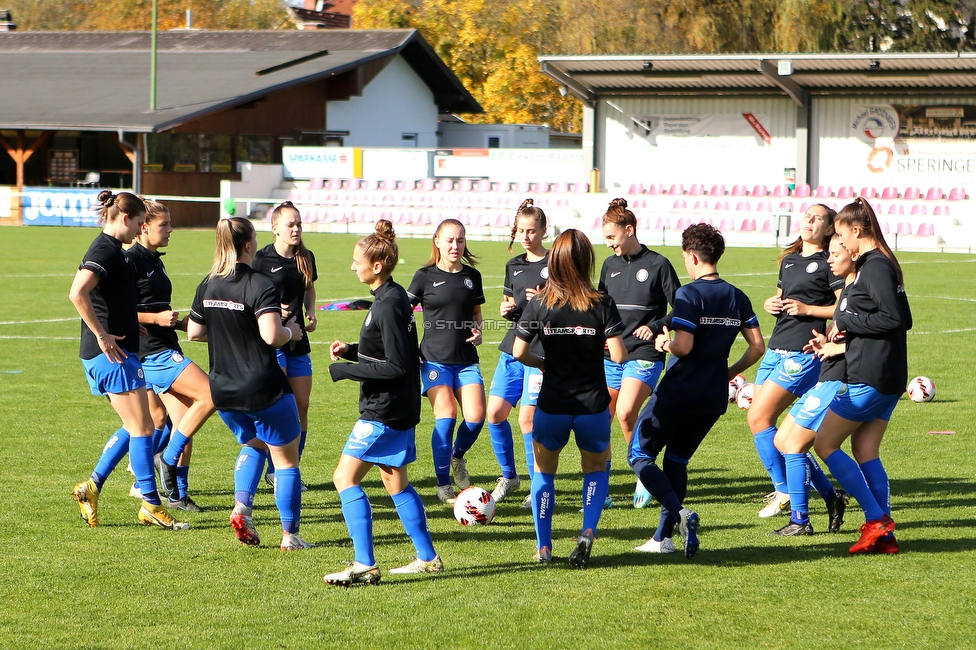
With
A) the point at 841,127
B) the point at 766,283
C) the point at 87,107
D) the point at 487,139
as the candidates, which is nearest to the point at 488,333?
the point at 766,283

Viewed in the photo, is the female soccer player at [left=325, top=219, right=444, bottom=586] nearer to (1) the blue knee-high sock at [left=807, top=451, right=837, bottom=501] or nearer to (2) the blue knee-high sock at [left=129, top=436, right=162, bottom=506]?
(2) the blue knee-high sock at [left=129, top=436, right=162, bottom=506]

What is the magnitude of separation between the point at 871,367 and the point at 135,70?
48.6 m

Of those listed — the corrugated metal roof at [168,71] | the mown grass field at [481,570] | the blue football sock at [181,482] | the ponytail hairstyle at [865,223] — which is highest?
the corrugated metal roof at [168,71]

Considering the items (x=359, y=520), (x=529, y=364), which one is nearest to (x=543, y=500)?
(x=529, y=364)

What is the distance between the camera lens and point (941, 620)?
226 inches

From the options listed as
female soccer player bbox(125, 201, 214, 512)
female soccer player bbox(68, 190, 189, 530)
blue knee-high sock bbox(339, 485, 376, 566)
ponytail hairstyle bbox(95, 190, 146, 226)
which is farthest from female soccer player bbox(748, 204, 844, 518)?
ponytail hairstyle bbox(95, 190, 146, 226)

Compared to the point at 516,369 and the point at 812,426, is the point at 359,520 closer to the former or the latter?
the point at 516,369

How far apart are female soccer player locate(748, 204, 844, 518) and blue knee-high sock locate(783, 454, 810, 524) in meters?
0.48

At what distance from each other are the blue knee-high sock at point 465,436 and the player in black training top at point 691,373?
5.81 ft

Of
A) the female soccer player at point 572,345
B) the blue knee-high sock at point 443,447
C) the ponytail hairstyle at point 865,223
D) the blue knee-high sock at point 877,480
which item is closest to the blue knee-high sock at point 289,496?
the female soccer player at point 572,345

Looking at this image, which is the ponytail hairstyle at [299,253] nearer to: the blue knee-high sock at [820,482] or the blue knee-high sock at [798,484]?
the blue knee-high sock at [798,484]

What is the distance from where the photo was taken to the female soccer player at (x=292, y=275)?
26.3 ft

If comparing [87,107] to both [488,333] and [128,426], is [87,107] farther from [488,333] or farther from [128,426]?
[128,426]

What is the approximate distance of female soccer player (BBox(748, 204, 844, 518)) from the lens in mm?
7734
